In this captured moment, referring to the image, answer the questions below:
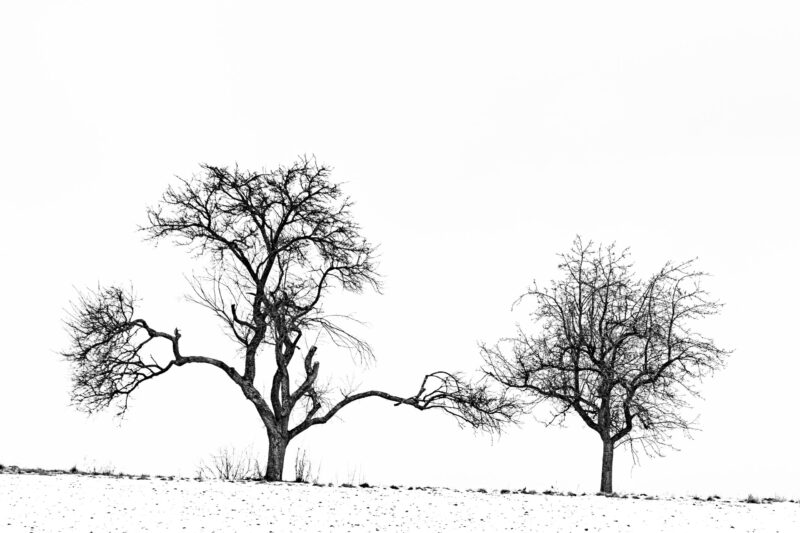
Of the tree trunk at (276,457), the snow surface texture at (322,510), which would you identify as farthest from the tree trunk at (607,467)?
the tree trunk at (276,457)

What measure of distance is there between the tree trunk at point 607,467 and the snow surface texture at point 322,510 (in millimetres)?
4148

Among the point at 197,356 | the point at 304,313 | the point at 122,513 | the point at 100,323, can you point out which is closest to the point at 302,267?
the point at 304,313

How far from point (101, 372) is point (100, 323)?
5.38 ft

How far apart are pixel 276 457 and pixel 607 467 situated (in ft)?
36.3

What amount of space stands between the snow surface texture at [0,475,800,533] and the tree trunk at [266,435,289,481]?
3635 mm

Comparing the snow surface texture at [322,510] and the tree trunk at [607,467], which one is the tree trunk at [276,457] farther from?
the tree trunk at [607,467]

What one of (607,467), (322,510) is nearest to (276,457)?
(322,510)

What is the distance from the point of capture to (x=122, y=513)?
74.6 ft

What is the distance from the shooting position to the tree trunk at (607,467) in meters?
30.7

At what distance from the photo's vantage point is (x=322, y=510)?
23531 mm

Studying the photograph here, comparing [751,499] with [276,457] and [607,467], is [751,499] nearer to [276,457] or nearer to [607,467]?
[607,467]

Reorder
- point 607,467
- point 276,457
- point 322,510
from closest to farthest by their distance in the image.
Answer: point 322,510 < point 276,457 < point 607,467

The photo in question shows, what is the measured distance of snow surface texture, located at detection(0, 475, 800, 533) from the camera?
72.7 ft

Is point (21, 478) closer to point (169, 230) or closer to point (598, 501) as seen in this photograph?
point (169, 230)
